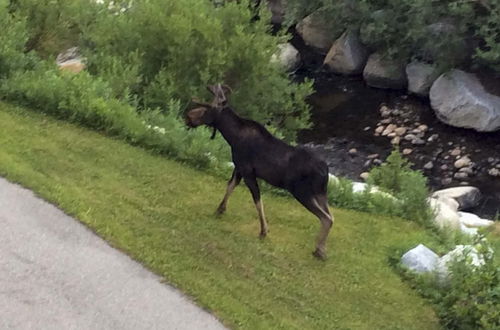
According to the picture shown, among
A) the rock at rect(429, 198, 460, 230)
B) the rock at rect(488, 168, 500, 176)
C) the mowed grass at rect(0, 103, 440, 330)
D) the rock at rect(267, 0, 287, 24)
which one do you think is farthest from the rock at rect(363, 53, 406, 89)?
the mowed grass at rect(0, 103, 440, 330)

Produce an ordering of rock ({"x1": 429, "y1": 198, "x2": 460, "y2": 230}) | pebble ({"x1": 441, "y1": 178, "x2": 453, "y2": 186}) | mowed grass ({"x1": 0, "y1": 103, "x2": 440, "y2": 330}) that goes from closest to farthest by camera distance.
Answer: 1. mowed grass ({"x1": 0, "y1": 103, "x2": 440, "y2": 330})
2. rock ({"x1": 429, "y1": 198, "x2": 460, "y2": 230})
3. pebble ({"x1": 441, "y1": 178, "x2": 453, "y2": 186})

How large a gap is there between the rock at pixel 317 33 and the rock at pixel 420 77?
3618mm

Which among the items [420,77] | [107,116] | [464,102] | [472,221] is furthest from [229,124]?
[420,77]

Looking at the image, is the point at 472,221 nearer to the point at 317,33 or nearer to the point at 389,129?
the point at 389,129

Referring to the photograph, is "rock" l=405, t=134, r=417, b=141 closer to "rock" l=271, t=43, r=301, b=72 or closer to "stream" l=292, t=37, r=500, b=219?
"stream" l=292, t=37, r=500, b=219

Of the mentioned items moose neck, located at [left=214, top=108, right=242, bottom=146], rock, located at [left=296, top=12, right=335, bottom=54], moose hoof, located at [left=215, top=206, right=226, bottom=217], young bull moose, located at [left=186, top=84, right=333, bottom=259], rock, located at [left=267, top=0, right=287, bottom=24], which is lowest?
rock, located at [left=267, top=0, right=287, bottom=24]

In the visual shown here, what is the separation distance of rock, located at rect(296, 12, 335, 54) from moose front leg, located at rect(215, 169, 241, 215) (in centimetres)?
1747

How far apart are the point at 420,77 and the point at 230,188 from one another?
15.4 meters

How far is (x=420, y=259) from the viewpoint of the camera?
11.0m

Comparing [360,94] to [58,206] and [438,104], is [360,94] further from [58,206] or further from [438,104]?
[58,206]

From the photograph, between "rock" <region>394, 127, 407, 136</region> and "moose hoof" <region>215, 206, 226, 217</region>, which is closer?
"moose hoof" <region>215, 206, 226, 217</region>

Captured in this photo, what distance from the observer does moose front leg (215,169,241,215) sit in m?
10.9

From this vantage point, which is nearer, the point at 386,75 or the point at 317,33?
the point at 386,75

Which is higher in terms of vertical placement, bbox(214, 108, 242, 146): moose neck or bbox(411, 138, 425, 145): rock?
bbox(214, 108, 242, 146): moose neck
